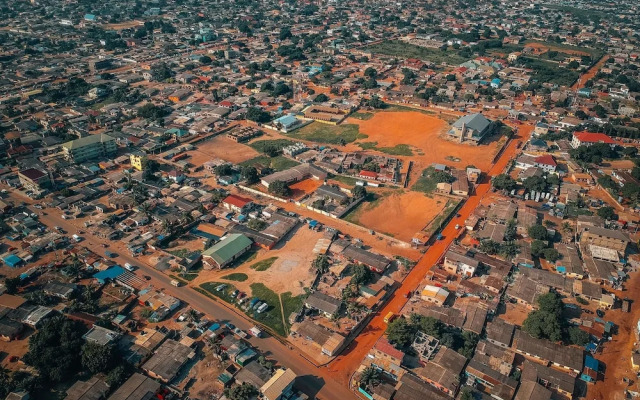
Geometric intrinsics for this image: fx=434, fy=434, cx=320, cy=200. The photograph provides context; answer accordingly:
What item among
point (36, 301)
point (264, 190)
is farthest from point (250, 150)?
point (36, 301)

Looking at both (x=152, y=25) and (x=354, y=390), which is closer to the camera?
(x=354, y=390)

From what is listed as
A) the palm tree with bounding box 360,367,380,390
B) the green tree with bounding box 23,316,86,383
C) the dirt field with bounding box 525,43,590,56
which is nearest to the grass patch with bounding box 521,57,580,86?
the dirt field with bounding box 525,43,590,56

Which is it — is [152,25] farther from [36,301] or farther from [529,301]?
[529,301]

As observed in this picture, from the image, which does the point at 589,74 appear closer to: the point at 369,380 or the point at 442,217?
the point at 442,217

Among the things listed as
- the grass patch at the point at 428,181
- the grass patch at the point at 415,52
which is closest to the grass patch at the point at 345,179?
the grass patch at the point at 428,181

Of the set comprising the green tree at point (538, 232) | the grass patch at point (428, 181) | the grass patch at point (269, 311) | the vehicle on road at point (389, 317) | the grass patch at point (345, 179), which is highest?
the green tree at point (538, 232)

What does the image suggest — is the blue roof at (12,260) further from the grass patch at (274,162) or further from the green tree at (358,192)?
the green tree at (358,192)

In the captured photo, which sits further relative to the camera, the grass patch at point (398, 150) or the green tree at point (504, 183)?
the grass patch at point (398, 150)
